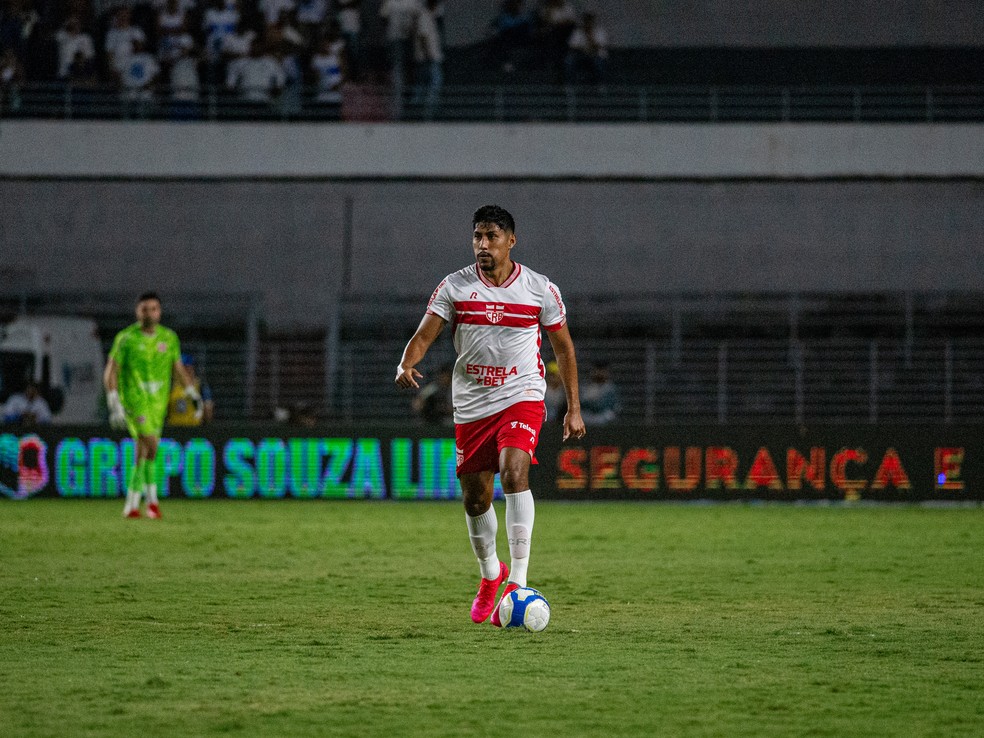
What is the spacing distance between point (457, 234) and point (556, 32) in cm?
385

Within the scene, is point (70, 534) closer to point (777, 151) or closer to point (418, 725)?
point (418, 725)

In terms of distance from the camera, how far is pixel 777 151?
Result: 977 inches

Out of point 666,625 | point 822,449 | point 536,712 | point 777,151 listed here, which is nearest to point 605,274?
point 777,151

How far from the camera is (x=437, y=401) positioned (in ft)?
71.1

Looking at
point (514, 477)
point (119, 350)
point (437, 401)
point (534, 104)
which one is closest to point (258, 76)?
point (534, 104)

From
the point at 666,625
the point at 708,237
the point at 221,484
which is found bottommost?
the point at 221,484

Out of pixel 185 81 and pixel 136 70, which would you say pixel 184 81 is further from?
pixel 136 70

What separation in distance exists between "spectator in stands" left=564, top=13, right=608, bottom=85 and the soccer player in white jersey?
18440 millimetres

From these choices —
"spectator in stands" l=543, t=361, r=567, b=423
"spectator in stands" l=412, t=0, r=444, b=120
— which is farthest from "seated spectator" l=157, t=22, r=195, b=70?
"spectator in stands" l=543, t=361, r=567, b=423

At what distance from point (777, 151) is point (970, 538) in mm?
12154

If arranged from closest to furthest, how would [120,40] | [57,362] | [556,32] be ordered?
[57,362] → [120,40] → [556,32]

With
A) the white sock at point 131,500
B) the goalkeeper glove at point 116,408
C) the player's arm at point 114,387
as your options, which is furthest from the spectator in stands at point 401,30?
the white sock at point 131,500

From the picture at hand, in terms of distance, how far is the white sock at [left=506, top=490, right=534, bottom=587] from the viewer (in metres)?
7.77

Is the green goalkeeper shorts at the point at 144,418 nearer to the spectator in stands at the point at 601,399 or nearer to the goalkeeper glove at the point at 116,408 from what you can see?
the goalkeeper glove at the point at 116,408
